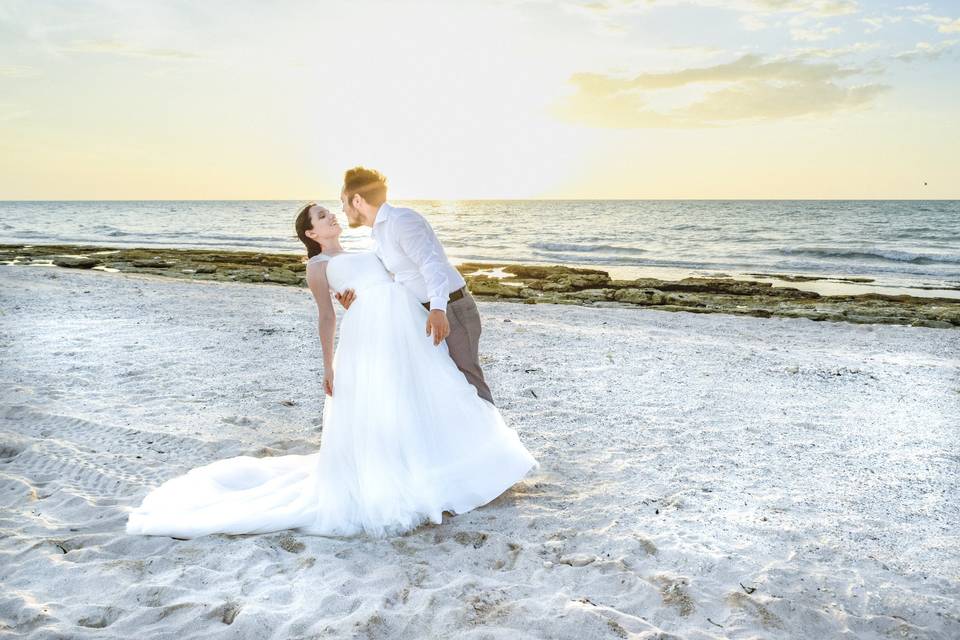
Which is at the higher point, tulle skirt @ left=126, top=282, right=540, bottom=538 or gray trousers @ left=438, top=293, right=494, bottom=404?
gray trousers @ left=438, top=293, right=494, bottom=404

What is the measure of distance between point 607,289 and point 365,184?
13.4m

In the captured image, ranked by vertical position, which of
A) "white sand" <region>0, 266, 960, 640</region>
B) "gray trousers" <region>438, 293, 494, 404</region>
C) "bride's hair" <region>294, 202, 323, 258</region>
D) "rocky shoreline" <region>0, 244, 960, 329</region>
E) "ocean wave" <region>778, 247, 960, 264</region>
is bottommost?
"white sand" <region>0, 266, 960, 640</region>

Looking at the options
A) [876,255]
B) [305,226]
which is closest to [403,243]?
[305,226]

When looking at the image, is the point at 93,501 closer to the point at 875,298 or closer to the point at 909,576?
the point at 909,576

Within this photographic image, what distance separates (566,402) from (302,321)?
597 centimetres

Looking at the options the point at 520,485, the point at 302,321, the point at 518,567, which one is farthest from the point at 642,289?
the point at 518,567

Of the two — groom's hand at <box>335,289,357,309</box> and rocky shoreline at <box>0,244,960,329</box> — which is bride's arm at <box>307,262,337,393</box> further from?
rocky shoreline at <box>0,244,960,329</box>

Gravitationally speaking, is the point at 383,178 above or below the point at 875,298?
above

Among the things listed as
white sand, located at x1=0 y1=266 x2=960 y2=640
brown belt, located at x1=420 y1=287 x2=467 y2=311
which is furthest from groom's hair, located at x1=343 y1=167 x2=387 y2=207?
white sand, located at x1=0 y1=266 x2=960 y2=640

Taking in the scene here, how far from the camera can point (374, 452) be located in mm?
4031

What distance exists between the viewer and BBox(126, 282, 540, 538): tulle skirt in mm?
3936

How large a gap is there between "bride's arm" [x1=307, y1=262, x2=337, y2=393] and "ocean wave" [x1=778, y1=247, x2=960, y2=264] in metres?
27.4

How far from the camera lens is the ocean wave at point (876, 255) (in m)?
25.1

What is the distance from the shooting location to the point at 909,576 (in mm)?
3465
